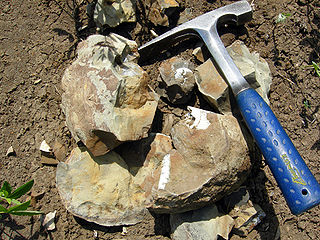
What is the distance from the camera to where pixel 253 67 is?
2201mm

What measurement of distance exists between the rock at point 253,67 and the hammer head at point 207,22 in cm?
20

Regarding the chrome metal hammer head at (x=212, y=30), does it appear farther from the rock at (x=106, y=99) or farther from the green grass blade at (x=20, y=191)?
the green grass blade at (x=20, y=191)

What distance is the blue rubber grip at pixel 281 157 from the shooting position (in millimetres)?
1816

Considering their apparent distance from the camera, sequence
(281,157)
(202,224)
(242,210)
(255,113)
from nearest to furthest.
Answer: (281,157) → (255,113) → (202,224) → (242,210)

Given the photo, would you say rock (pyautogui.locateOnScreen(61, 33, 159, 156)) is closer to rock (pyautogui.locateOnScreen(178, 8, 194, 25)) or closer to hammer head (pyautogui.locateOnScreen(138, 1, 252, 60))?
hammer head (pyautogui.locateOnScreen(138, 1, 252, 60))

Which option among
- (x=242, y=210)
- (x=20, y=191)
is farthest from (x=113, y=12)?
(x=242, y=210)

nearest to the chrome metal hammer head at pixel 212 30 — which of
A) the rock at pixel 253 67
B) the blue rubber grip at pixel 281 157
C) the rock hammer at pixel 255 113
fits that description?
the rock hammer at pixel 255 113

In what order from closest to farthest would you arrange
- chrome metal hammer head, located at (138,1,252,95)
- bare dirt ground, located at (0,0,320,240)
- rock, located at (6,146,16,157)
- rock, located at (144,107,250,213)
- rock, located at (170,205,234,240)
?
rock, located at (144,107,250,213) < rock, located at (170,205,234,240) < chrome metal hammer head, located at (138,1,252,95) < bare dirt ground, located at (0,0,320,240) < rock, located at (6,146,16,157)

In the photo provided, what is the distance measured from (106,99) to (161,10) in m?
0.94

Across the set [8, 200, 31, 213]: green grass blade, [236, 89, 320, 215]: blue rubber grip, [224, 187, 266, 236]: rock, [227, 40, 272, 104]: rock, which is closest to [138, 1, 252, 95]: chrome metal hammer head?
[227, 40, 272, 104]: rock

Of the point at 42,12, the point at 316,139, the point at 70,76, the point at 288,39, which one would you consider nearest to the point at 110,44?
the point at 70,76

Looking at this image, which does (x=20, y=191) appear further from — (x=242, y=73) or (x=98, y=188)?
(x=242, y=73)

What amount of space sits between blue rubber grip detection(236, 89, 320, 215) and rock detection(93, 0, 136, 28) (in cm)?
110

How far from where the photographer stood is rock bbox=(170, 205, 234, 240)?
83.1 inches
